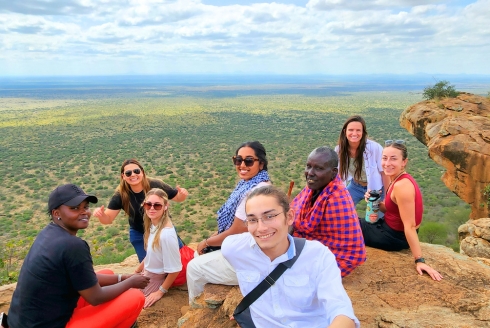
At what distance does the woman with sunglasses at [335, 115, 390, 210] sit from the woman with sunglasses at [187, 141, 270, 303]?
131cm

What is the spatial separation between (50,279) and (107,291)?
1.54ft

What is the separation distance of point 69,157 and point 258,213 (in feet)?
99.2

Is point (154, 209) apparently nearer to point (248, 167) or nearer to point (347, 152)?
point (248, 167)

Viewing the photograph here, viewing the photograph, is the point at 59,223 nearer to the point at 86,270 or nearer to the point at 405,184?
the point at 86,270

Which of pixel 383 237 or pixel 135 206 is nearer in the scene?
pixel 383 237

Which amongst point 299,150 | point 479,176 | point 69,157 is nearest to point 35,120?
point 69,157

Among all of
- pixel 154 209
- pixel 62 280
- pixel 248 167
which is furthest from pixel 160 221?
pixel 62 280

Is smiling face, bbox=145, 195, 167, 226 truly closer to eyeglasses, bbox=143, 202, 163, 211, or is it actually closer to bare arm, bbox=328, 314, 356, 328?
eyeglasses, bbox=143, 202, 163, 211

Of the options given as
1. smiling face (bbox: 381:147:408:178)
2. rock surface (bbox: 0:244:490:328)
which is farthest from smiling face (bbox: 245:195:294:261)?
smiling face (bbox: 381:147:408:178)

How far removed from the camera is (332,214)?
2.83 metres

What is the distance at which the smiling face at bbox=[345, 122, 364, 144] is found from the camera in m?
4.16

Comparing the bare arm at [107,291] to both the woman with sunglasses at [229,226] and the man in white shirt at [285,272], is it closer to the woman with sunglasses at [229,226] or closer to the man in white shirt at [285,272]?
the woman with sunglasses at [229,226]

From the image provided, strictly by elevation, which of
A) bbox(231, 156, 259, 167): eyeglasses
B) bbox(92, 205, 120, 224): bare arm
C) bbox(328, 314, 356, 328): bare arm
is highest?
bbox(231, 156, 259, 167): eyeglasses

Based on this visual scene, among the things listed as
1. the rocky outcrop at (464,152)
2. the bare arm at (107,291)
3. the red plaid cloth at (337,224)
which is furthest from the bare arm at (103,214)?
the rocky outcrop at (464,152)
